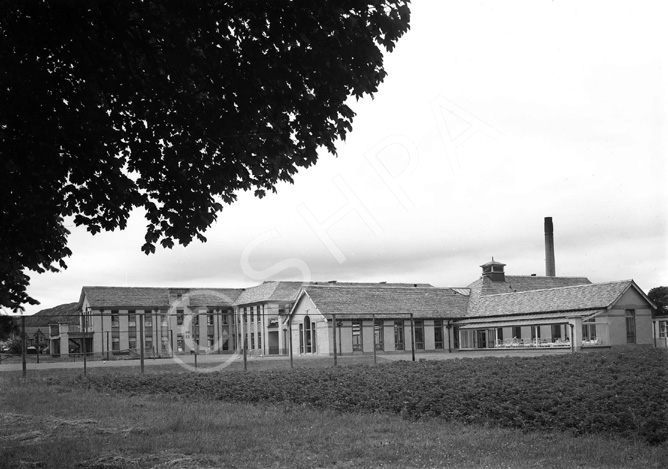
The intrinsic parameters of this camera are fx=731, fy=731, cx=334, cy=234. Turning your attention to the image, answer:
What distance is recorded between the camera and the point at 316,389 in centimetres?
1719

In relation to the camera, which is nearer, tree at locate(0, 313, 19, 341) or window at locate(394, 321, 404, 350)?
tree at locate(0, 313, 19, 341)

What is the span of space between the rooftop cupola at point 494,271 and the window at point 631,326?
54.8 ft

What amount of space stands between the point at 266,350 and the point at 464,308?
18.2 metres

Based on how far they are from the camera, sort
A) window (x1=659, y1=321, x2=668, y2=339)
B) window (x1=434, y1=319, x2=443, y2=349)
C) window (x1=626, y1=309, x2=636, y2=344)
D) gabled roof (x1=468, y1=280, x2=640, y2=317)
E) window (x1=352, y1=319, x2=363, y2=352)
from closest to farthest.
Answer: gabled roof (x1=468, y1=280, x2=640, y2=317), window (x1=626, y1=309, x2=636, y2=344), window (x1=352, y1=319, x2=363, y2=352), window (x1=659, y1=321, x2=668, y2=339), window (x1=434, y1=319, x2=443, y2=349)

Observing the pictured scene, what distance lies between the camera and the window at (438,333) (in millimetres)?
57156

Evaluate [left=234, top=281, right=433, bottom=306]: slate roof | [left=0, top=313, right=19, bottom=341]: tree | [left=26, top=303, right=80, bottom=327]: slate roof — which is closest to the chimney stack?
[left=234, top=281, right=433, bottom=306]: slate roof

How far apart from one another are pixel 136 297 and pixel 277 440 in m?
59.9

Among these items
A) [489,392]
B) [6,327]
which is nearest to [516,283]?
[489,392]

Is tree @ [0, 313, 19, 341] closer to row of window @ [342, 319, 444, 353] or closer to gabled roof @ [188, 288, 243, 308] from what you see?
row of window @ [342, 319, 444, 353]

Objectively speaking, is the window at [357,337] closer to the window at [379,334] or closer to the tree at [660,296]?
the window at [379,334]

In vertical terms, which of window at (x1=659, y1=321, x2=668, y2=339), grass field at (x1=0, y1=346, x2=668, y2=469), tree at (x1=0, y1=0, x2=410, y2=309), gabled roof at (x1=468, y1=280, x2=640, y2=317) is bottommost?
window at (x1=659, y1=321, x2=668, y2=339)

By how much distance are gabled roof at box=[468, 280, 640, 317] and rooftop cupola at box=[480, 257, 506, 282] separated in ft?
21.3

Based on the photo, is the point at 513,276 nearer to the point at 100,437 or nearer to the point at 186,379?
the point at 186,379

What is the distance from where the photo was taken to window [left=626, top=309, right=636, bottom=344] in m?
48.1
